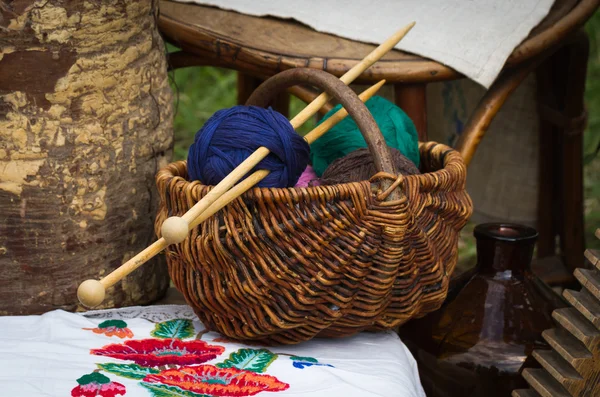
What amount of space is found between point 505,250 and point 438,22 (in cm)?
44

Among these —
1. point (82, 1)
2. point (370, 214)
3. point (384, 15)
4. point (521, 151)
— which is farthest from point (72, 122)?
point (521, 151)

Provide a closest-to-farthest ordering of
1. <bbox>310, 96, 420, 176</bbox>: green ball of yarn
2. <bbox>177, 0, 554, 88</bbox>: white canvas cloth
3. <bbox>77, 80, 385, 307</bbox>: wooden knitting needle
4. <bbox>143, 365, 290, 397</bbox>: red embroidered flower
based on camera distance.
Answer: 1. <bbox>77, 80, 385, 307</bbox>: wooden knitting needle
2. <bbox>143, 365, 290, 397</bbox>: red embroidered flower
3. <bbox>310, 96, 420, 176</bbox>: green ball of yarn
4. <bbox>177, 0, 554, 88</bbox>: white canvas cloth

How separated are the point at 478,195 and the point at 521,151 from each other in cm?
16

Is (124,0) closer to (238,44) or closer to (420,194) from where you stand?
(238,44)

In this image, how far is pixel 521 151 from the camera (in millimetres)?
1900

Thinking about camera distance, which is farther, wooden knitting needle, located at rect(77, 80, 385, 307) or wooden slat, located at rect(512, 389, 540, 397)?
wooden slat, located at rect(512, 389, 540, 397)

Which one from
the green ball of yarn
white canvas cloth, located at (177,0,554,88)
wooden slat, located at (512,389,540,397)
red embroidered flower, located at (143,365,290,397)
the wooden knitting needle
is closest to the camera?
the wooden knitting needle

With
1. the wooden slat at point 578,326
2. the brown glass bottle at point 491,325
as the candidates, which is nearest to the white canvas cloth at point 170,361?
the brown glass bottle at point 491,325

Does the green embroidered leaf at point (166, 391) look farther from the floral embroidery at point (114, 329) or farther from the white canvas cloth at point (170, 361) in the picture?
the floral embroidery at point (114, 329)

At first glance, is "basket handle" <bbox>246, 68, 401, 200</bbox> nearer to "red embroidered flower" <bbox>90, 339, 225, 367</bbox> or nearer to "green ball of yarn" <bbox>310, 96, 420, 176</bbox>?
"green ball of yarn" <bbox>310, 96, 420, 176</bbox>

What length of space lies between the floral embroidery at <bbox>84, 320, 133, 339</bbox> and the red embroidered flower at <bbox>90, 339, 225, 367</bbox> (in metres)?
0.03

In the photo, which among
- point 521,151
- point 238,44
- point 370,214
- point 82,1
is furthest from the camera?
point 521,151

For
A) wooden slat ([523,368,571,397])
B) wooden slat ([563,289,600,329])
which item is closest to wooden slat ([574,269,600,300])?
wooden slat ([563,289,600,329])

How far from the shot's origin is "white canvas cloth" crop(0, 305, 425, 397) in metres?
0.94
